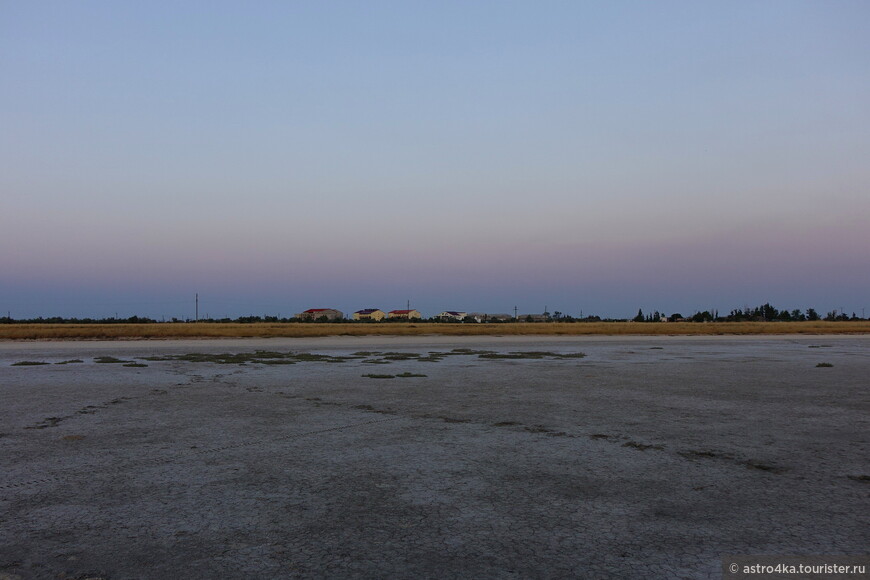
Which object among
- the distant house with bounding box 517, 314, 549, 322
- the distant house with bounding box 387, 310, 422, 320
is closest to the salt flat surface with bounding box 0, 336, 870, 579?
the distant house with bounding box 517, 314, 549, 322

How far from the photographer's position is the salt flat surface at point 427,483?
4.12m

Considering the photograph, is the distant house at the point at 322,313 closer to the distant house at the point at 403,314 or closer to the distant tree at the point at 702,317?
the distant house at the point at 403,314

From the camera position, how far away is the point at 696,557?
4035mm

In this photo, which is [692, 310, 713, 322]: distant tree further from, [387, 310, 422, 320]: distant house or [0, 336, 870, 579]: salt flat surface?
[0, 336, 870, 579]: salt flat surface

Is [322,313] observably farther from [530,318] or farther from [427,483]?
[427,483]

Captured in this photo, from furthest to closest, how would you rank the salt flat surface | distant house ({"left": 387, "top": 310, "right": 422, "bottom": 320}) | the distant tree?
distant house ({"left": 387, "top": 310, "right": 422, "bottom": 320}) < the distant tree < the salt flat surface

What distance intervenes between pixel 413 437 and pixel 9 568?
4882 millimetres

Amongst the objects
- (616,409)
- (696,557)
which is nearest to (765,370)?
(616,409)

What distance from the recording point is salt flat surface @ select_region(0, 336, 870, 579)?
162 inches

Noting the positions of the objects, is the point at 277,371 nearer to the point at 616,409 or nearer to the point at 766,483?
the point at 616,409

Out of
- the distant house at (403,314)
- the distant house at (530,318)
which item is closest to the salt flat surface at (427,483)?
the distant house at (530,318)

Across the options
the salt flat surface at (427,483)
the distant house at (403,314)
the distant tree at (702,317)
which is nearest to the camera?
the salt flat surface at (427,483)

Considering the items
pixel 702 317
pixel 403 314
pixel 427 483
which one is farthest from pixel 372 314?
pixel 427 483

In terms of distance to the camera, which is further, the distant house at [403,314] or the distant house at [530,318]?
the distant house at [403,314]
